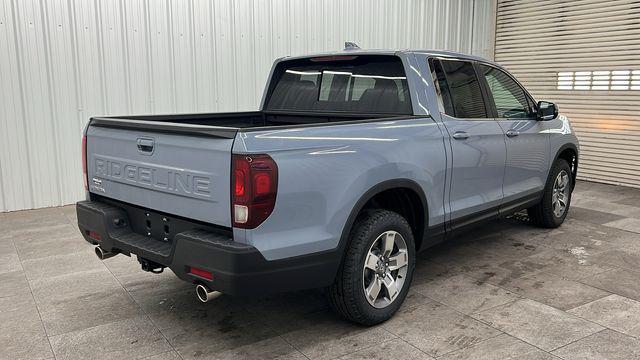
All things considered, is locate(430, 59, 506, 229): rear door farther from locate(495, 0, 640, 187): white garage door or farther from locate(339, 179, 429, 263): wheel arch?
locate(495, 0, 640, 187): white garage door

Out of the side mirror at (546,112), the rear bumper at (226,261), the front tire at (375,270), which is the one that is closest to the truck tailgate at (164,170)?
the rear bumper at (226,261)

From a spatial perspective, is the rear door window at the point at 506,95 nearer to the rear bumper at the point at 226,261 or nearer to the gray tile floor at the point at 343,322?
the gray tile floor at the point at 343,322

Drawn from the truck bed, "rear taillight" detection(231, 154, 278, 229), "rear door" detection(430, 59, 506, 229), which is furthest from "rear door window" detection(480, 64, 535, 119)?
"rear taillight" detection(231, 154, 278, 229)

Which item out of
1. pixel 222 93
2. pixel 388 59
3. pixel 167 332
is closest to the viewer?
pixel 167 332

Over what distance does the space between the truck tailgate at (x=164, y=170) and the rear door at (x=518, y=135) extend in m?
2.73

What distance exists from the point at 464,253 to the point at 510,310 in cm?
130

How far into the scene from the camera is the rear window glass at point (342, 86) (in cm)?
382

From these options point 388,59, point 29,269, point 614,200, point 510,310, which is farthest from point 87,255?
point 614,200

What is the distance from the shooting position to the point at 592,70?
8.61 m

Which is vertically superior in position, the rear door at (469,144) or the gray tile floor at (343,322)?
the rear door at (469,144)

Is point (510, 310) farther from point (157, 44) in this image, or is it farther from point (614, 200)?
point (157, 44)

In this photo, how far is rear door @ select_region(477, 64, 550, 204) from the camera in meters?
4.50

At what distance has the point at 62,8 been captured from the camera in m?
6.38

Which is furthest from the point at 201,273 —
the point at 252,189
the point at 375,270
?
the point at 375,270
